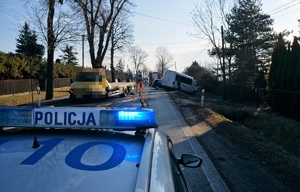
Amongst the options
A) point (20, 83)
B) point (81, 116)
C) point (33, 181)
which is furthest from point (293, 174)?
point (20, 83)

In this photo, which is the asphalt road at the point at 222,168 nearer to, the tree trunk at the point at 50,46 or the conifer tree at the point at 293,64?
the conifer tree at the point at 293,64

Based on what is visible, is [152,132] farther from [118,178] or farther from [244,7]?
[244,7]

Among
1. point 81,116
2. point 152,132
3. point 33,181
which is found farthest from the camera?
point 152,132

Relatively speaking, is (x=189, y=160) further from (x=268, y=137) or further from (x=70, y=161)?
(x=268, y=137)

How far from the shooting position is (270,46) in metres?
45.6

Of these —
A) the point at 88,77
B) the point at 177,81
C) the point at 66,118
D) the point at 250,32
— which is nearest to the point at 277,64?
the point at 88,77

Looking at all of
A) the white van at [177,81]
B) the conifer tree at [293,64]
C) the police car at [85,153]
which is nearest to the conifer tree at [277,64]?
the conifer tree at [293,64]

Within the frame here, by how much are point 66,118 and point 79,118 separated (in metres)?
0.10

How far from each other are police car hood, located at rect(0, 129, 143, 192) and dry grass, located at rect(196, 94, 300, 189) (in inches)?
173

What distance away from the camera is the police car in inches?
61.6

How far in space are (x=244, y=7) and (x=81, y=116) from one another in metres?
46.5

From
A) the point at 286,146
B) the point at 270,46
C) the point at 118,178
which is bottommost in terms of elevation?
the point at 286,146

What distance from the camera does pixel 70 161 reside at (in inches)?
70.7

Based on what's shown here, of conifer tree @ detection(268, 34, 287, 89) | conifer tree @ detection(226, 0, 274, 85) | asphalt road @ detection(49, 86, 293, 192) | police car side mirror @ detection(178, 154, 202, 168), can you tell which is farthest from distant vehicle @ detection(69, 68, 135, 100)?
conifer tree @ detection(226, 0, 274, 85)
